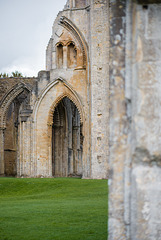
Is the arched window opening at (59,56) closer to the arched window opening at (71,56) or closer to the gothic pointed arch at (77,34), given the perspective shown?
the arched window opening at (71,56)

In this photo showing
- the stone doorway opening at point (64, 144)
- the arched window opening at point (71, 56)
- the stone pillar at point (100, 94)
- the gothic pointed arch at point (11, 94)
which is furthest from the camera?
the stone doorway opening at point (64, 144)

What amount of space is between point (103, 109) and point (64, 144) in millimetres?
8249

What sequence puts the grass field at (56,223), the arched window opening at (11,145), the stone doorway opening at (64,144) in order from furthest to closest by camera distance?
the arched window opening at (11,145)
the stone doorway opening at (64,144)
the grass field at (56,223)

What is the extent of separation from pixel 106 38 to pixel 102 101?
10.1 ft

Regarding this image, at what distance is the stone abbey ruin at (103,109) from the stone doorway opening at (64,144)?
6 centimetres

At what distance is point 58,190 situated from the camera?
2022 centimetres

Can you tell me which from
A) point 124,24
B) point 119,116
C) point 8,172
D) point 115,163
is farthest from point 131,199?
point 8,172

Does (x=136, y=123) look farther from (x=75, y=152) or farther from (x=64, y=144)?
(x=75, y=152)

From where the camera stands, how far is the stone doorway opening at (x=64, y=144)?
1325 inches

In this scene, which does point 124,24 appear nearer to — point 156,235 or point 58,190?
point 156,235

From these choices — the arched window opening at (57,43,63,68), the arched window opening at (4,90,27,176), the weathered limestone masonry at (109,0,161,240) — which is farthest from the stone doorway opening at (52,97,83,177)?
the weathered limestone masonry at (109,0,161,240)

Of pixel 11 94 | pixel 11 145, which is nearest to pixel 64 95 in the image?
pixel 11 94

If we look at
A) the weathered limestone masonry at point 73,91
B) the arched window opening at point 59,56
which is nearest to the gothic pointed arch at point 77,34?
the weathered limestone masonry at point 73,91

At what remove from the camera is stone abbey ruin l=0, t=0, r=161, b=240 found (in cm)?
498
